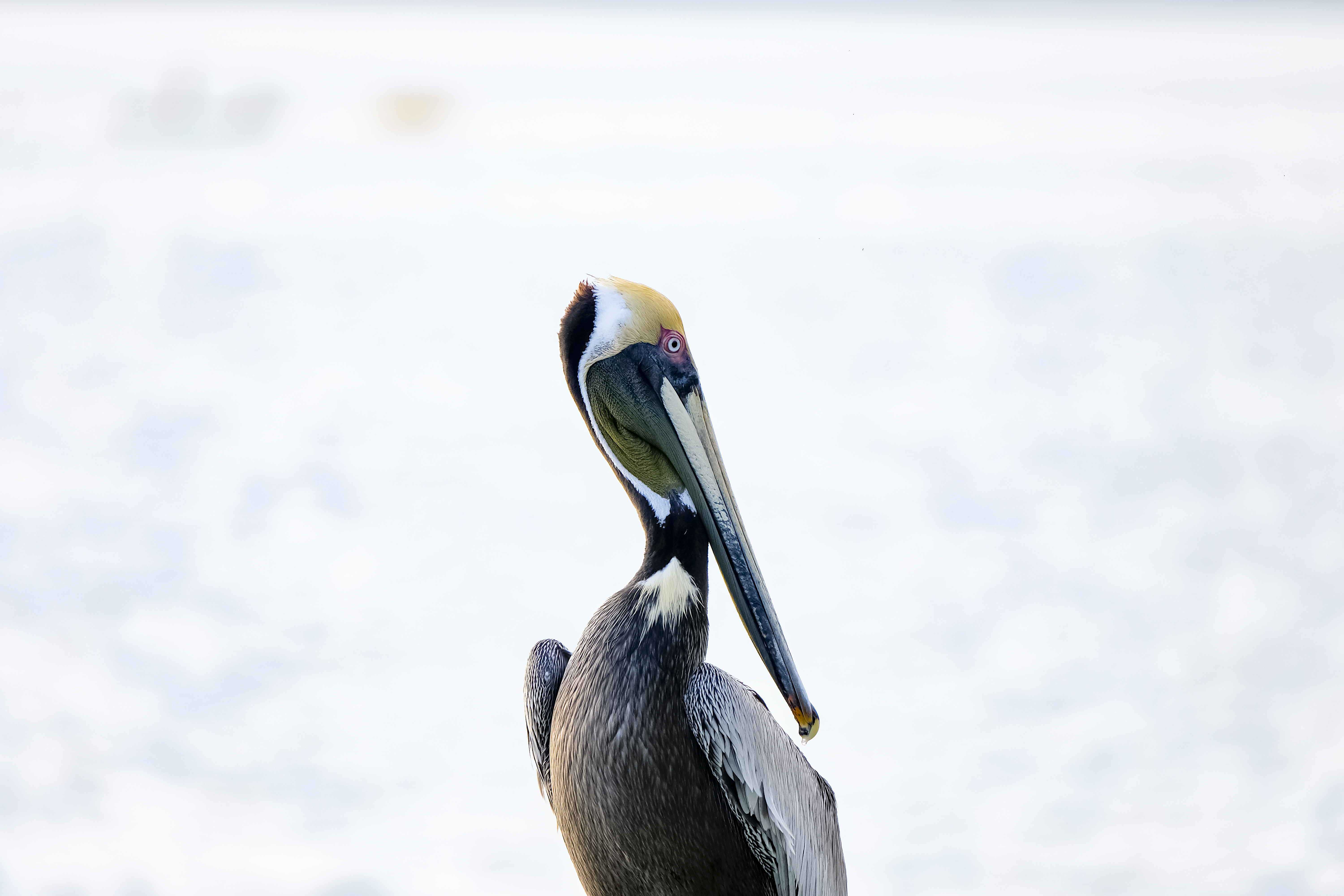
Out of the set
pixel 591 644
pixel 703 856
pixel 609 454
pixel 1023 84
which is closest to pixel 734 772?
pixel 703 856

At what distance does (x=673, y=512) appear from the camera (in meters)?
2.07

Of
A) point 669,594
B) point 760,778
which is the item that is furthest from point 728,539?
point 760,778

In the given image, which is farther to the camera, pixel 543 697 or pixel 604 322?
pixel 543 697

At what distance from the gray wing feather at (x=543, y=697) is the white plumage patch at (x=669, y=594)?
0.82 feet

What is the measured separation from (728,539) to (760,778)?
14.9 inches

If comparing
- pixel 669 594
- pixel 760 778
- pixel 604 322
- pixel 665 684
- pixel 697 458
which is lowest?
pixel 760 778

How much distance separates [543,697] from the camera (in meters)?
2.22

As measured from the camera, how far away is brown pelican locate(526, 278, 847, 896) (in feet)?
6.46

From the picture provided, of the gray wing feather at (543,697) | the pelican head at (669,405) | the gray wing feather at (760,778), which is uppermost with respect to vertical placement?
the pelican head at (669,405)

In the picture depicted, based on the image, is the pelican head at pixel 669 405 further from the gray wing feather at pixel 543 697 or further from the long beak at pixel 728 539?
A: the gray wing feather at pixel 543 697

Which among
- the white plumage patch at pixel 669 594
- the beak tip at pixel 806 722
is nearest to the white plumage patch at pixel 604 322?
the white plumage patch at pixel 669 594

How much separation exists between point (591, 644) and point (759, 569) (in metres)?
0.31

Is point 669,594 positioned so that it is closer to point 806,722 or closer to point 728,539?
point 728,539

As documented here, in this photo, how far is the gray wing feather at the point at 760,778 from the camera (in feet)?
6.52
